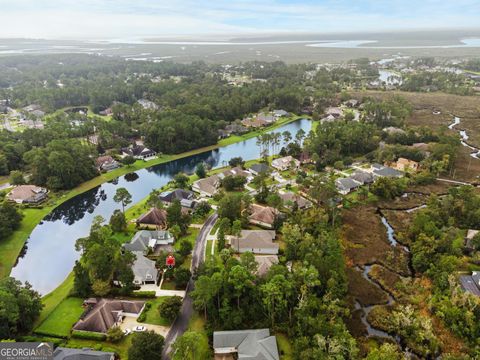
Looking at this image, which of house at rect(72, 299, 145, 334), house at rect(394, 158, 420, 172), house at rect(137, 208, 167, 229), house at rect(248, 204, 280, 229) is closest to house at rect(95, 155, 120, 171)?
house at rect(137, 208, 167, 229)

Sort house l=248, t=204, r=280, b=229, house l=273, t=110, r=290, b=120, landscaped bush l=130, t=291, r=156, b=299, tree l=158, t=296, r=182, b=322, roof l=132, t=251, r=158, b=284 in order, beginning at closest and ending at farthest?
tree l=158, t=296, r=182, b=322 → landscaped bush l=130, t=291, r=156, b=299 → roof l=132, t=251, r=158, b=284 → house l=248, t=204, r=280, b=229 → house l=273, t=110, r=290, b=120

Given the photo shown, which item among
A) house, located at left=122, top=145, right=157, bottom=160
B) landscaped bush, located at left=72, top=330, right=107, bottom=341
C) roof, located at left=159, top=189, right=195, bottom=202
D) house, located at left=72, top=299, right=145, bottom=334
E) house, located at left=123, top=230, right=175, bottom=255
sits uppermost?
house, located at left=122, top=145, right=157, bottom=160

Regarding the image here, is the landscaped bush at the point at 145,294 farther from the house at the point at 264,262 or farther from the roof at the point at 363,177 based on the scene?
the roof at the point at 363,177

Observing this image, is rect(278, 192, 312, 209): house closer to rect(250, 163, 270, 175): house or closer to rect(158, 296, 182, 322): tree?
rect(250, 163, 270, 175): house

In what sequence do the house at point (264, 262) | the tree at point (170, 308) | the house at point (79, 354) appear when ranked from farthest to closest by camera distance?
the house at point (264, 262)
the tree at point (170, 308)
the house at point (79, 354)

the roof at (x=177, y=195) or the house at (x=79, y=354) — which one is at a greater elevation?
the roof at (x=177, y=195)

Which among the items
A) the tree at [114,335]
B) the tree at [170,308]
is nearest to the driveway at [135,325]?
the tree at [170,308]
